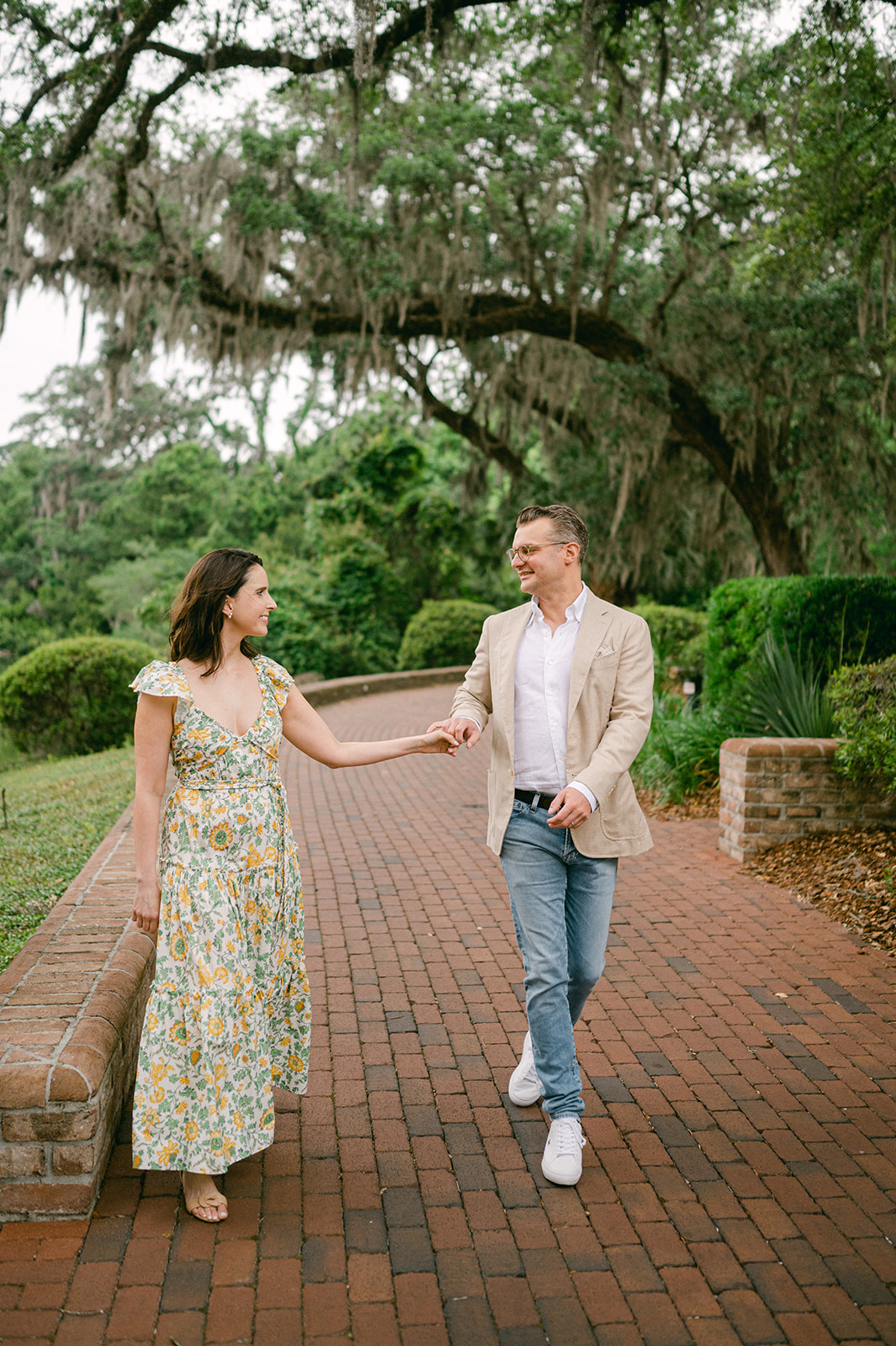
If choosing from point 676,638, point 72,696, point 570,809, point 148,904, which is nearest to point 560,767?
point 570,809

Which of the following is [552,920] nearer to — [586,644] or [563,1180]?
[563,1180]

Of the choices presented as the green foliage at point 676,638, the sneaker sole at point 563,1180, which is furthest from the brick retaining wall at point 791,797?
the green foliage at point 676,638

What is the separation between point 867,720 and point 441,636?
15.0 metres

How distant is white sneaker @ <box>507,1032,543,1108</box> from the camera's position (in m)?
3.52

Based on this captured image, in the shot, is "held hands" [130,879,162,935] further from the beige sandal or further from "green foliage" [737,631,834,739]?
"green foliage" [737,631,834,739]

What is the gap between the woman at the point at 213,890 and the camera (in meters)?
2.82

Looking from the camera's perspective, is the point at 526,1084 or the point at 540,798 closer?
the point at 540,798

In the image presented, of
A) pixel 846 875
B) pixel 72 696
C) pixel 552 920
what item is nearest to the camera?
pixel 552 920

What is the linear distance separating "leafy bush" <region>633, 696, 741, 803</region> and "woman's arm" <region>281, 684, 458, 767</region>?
460 cm

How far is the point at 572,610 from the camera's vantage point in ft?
10.9

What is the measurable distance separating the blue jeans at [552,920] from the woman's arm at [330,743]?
364 mm

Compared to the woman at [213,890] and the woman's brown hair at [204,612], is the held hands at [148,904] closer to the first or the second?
the woman at [213,890]

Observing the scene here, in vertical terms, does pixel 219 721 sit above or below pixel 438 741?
above

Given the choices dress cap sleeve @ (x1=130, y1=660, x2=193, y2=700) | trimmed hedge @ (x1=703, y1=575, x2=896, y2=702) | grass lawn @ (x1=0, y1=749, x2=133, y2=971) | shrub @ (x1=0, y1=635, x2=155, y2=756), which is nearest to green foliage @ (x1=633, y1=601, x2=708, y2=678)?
trimmed hedge @ (x1=703, y1=575, x2=896, y2=702)
